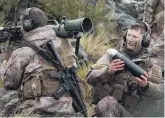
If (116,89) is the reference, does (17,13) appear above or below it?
below

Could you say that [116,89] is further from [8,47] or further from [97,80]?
[8,47]

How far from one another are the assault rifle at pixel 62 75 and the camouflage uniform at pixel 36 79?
0.06 m

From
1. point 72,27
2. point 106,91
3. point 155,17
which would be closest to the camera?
point 72,27

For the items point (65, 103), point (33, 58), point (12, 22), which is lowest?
point (12, 22)

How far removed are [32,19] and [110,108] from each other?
1613mm

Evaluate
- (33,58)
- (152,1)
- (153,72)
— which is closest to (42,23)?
(33,58)

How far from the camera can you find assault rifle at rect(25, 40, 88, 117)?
24.9 ft

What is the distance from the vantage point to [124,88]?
755 cm

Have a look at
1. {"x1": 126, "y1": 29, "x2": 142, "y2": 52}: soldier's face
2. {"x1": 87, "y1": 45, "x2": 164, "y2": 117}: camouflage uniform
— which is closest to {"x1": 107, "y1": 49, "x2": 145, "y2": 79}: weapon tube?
{"x1": 87, "y1": 45, "x2": 164, "y2": 117}: camouflage uniform

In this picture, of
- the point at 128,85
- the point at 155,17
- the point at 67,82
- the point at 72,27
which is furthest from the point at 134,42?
the point at 155,17

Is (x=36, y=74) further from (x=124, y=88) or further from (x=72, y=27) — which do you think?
(x=124, y=88)

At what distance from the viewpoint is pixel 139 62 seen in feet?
24.9

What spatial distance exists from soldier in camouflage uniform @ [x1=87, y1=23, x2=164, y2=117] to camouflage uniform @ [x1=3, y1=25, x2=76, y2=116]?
0.49 metres

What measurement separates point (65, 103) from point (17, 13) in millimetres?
8038
